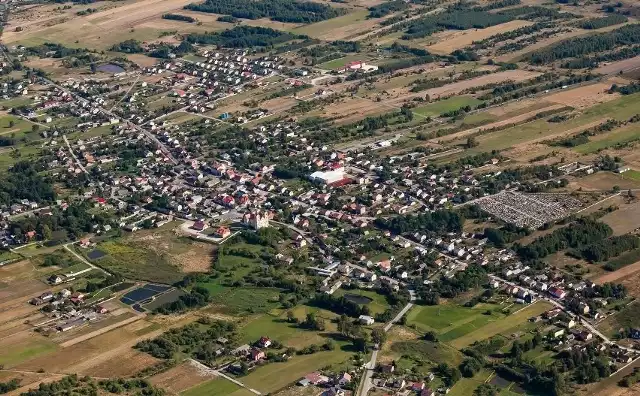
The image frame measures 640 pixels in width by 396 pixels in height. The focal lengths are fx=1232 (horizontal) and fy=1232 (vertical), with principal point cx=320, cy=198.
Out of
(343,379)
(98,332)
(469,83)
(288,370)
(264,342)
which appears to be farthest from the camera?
(469,83)

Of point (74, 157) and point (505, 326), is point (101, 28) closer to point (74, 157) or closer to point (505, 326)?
point (74, 157)

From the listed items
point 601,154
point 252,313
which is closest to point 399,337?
point 252,313

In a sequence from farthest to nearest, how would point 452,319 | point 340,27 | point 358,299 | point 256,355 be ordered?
point 340,27 < point 358,299 < point 452,319 < point 256,355

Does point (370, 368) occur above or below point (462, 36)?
below

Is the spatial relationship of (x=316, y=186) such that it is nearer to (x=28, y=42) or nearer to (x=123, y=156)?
(x=123, y=156)

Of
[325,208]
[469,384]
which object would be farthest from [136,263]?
[469,384]

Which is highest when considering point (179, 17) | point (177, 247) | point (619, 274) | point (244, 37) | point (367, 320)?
point (179, 17)

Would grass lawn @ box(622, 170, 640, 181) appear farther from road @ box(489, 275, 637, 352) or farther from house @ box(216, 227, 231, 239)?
house @ box(216, 227, 231, 239)

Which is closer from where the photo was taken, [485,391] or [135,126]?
[485,391]
